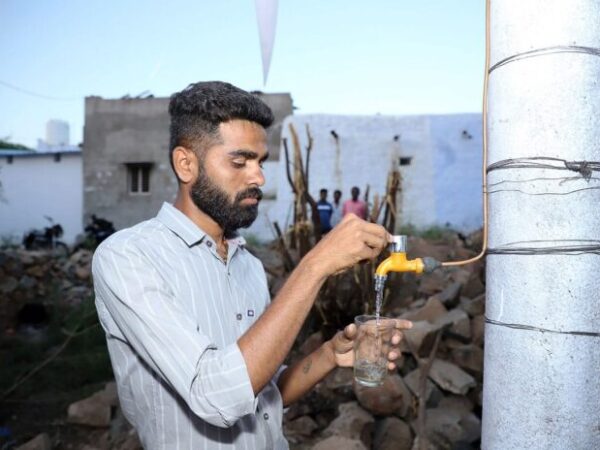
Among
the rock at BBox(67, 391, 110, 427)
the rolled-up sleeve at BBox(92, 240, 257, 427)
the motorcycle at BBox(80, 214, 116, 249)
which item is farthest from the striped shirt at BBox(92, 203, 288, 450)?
the motorcycle at BBox(80, 214, 116, 249)

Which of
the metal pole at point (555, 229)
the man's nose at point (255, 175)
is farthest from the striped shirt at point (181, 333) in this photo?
the metal pole at point (555, 229)

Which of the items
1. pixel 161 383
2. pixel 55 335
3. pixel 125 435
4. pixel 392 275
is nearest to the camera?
pixel 161 383

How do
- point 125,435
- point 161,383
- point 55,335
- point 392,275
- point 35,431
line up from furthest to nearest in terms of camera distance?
point 55,335
point 392,275
point 35,431
point 125,435
point 161,383

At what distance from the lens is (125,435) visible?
393cm

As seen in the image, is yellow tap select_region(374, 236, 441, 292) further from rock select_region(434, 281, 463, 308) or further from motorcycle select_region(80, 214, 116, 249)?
motorcycle select_region(80, 214, 116, 249)

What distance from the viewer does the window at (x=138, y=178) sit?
52.6ft

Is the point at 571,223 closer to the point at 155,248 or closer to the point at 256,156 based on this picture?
the point at 256,156

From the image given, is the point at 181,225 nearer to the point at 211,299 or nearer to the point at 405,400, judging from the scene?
the point at 211,299

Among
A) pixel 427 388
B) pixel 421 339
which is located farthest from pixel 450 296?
pixel 427 388

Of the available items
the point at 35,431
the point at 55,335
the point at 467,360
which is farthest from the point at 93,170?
the point at 467,360

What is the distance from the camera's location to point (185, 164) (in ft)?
5.90

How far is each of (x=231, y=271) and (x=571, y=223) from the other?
107 cm

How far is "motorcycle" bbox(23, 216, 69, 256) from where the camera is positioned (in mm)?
15391

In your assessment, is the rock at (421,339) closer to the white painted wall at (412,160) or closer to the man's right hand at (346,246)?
the man's right hand at (346,246)
